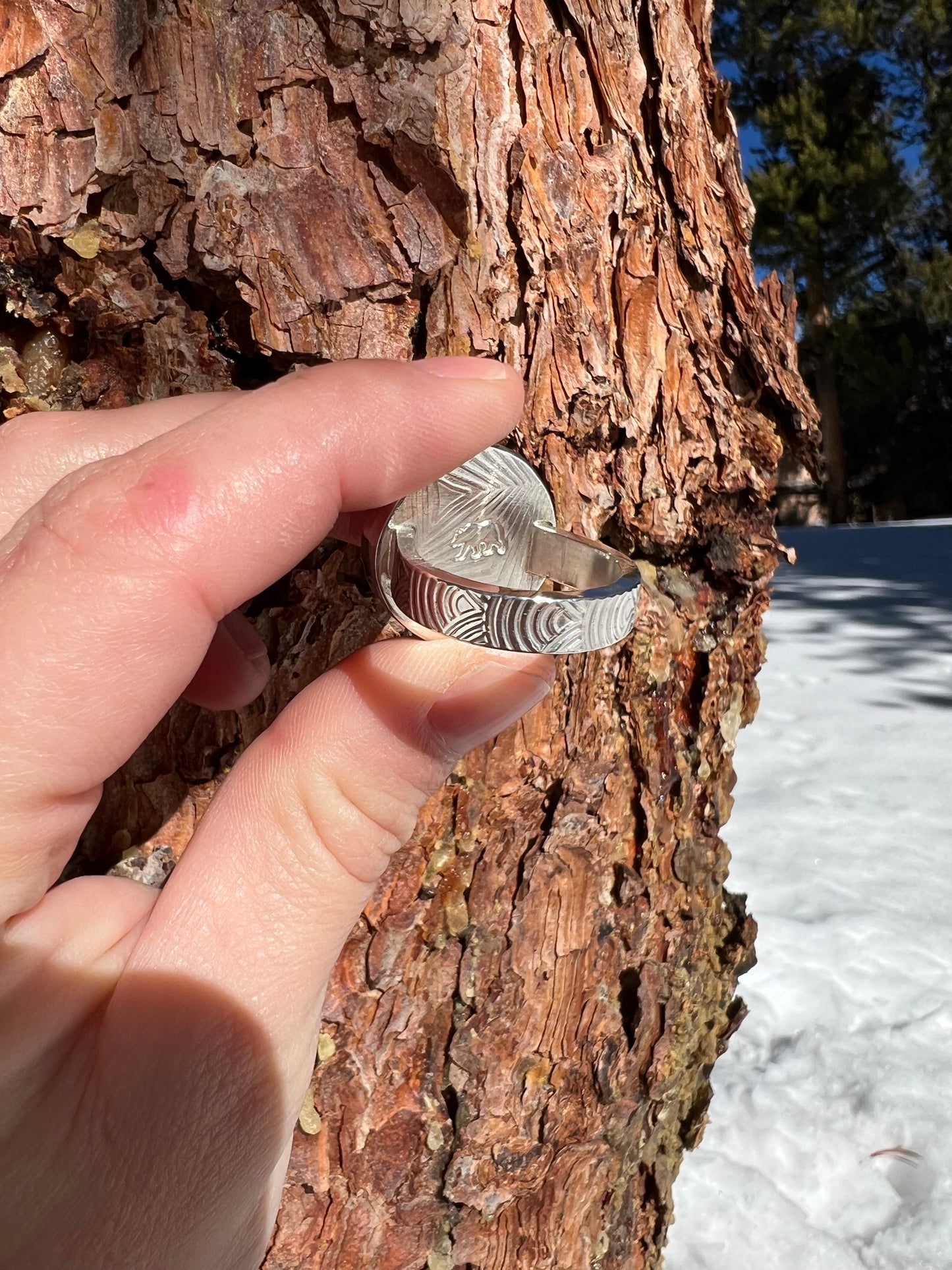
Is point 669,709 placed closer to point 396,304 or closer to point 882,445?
point 396,304

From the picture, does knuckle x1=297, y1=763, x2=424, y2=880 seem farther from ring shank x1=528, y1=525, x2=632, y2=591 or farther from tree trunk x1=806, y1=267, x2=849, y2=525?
tree trunk x1=806, y1=267, x2=849, y2=525

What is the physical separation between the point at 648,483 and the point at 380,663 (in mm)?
360

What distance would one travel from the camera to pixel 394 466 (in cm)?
71

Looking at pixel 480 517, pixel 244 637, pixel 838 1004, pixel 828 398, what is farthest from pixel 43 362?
pixel 828 398

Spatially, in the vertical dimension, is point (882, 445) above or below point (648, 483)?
below

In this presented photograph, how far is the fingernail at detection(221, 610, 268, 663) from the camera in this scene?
2.74 ft

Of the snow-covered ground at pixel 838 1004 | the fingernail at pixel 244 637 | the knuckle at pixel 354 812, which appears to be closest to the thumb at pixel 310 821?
the knuckle at pixel 354 812

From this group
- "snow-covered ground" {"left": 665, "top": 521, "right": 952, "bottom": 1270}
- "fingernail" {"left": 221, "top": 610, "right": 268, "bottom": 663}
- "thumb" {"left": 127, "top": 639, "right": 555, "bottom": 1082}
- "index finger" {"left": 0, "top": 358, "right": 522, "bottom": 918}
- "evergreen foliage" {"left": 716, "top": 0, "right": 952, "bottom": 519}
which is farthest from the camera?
"evergreen foliage" {"left": 716, "top": 0, "right": 952, "bottom": 519}

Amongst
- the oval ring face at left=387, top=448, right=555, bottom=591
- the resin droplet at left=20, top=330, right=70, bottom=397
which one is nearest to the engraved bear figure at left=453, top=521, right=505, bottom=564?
the oval ring face at left=387, top=448, right=555, bottom=591

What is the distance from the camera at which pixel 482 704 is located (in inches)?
29.0

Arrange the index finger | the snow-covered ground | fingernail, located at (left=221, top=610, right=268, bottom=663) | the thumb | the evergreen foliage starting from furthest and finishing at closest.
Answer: the evergreen foliage
the snow-covered ground
fingernail, located at (left=221, top=610, right=268, bottom=663)
the thumb
the index finger

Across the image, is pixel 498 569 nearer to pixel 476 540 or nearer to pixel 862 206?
pixel 476 540

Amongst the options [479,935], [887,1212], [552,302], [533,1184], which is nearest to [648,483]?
[552,302]

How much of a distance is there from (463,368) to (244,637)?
0.30 m
